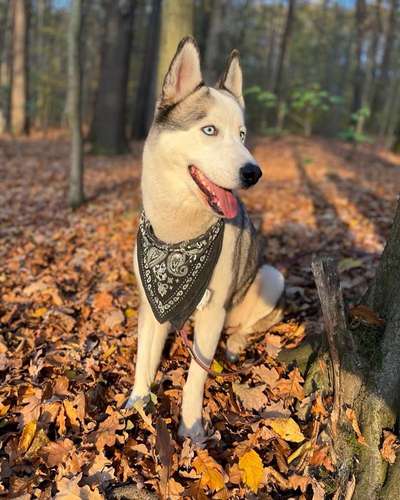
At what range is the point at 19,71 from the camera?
675 inches

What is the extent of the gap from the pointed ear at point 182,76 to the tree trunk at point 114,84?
33.7 ft

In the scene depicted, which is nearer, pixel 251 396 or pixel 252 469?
pixel 252 469

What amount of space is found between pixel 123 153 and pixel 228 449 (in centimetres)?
1163

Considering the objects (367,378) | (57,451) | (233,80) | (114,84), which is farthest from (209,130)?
(114,84)

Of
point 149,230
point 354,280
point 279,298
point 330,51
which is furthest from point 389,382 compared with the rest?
point 330,51

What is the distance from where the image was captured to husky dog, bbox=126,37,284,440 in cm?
246

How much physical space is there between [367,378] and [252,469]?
0.79m

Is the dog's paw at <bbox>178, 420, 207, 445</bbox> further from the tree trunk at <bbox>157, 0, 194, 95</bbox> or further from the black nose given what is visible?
the tree trunk at <bbox>157, 0, 194, 95</bbox>

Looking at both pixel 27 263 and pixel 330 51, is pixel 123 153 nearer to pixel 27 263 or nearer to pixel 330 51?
pixel 27 263

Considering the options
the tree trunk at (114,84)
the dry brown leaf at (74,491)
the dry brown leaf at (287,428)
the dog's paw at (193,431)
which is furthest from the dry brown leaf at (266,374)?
the tree trunk at (114,84)

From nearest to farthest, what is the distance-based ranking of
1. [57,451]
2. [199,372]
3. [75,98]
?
1. [57,451]
2. [199,372]
3. [75,98]

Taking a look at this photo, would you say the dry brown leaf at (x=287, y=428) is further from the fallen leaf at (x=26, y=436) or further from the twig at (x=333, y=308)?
the fallen leaf at (x=26, y=436)

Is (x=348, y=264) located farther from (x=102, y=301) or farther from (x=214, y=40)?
(x=214, y=40)

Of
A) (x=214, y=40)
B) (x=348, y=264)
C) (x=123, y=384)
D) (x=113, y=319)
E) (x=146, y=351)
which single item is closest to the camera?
(x=146, y=351)
